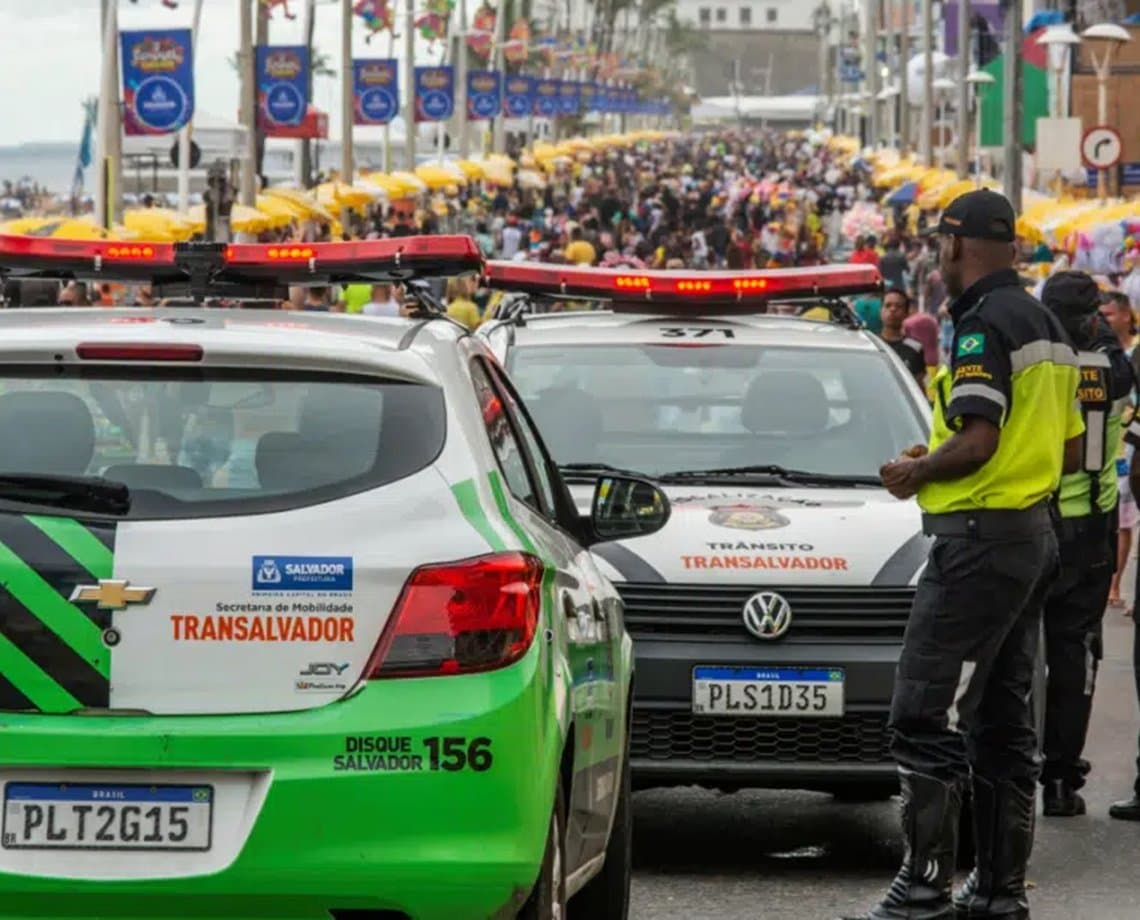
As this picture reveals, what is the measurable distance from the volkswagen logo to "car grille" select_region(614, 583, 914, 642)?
0.05 feet

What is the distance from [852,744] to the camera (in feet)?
26.8

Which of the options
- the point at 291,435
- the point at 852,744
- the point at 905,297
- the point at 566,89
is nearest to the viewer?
the point at 291,435

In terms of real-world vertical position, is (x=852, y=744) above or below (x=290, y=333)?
below

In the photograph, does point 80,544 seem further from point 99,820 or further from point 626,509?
point 626,509

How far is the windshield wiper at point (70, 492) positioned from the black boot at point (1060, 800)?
4915 mm

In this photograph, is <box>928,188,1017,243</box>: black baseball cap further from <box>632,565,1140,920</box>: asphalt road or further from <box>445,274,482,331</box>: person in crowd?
<box>445,274,482,331</box>: person in crowd

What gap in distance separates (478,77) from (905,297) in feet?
210

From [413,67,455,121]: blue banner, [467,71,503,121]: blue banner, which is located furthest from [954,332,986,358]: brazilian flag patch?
[467,71,503,121]: blue banner

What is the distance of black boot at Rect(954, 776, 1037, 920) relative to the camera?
7309 mm

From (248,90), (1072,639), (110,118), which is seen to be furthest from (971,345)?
(248,90)

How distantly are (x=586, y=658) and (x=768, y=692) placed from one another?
7.28ft

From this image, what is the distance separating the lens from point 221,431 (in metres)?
5.30

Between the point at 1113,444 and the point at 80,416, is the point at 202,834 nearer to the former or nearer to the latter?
the point at 80,416

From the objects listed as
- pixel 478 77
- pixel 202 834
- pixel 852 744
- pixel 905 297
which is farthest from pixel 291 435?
pixel 478 77
